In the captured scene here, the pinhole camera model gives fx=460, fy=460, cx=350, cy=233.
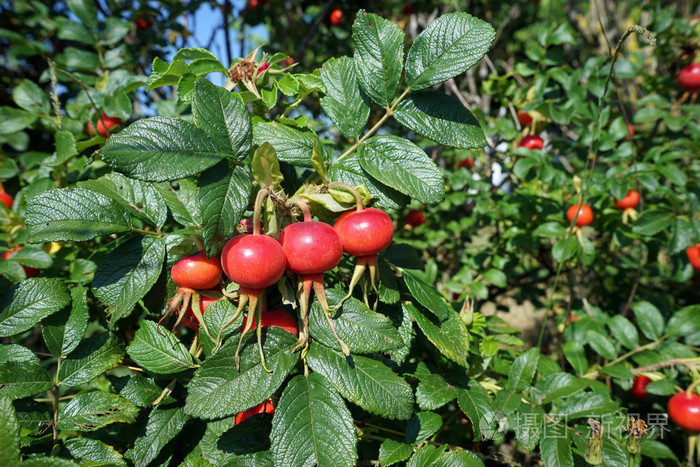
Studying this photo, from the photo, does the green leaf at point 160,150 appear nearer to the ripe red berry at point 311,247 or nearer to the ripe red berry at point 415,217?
the ripe red berry at point 311,247

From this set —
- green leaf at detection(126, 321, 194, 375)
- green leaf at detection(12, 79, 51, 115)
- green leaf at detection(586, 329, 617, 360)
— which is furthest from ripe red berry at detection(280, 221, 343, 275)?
green leaf at detection(12, 79, 51, 115)

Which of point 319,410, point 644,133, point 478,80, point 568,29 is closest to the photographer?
point 319,410

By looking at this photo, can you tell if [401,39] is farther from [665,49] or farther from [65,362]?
[665,49]

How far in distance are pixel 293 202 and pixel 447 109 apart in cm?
39

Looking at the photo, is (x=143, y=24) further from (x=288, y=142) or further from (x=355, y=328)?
(x=355, y=328)

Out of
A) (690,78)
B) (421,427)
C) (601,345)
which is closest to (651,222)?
(601,345)

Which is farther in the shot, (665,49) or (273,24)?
(273,24)

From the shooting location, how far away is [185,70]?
1.01 m

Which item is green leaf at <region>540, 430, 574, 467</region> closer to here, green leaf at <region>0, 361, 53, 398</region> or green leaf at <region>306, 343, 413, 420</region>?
green leaf at <region>306, 343, 413, 420</region>

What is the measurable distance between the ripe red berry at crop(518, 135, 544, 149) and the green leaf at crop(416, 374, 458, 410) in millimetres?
1480

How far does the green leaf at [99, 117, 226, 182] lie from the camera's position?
0.77m

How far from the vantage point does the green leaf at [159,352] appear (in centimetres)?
Answer: 94

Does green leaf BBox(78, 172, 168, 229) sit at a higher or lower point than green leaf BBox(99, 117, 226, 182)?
lower

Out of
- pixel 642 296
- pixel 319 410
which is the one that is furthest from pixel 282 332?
pixel 642 296
